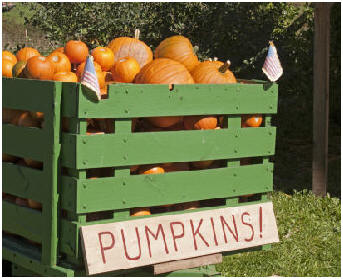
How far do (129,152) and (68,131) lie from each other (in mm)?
281

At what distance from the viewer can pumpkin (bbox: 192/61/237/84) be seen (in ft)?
11.5

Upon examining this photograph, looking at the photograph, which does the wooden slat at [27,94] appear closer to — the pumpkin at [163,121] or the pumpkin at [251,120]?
the pumpkin at [163,121]

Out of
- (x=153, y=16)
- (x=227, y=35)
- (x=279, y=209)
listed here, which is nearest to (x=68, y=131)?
(x=279, y=209)

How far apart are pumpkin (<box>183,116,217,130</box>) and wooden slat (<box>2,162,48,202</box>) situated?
0.74m

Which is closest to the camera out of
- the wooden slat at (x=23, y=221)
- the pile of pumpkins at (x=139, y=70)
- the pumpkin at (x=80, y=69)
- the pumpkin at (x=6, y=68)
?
the wooden slat at (x=23, y=221)

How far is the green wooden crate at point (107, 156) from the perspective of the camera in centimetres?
306

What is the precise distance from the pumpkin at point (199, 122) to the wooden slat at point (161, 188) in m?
0.21

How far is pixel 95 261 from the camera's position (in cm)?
308

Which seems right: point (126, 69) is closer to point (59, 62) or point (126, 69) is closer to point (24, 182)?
point (59, 62)

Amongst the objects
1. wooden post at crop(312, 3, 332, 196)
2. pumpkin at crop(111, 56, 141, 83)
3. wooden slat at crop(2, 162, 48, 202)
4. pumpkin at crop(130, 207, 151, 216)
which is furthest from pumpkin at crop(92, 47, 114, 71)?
wooden post at crop(312, 3, 332, 196)

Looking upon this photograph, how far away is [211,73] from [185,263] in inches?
36.7

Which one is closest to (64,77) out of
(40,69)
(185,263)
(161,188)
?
(40,69)

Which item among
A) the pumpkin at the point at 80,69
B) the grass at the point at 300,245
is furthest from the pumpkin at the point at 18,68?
the grass at the point at 300,245

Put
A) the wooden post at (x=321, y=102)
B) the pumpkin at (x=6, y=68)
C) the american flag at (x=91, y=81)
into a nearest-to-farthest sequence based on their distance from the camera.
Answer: the american flag at (x=91, y=81) < the pumpkin at (x=6, y=68) < the wooden post at (x=321, y=102)
